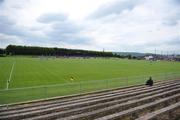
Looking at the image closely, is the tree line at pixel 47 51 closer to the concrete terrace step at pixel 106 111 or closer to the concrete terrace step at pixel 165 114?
the concrete terrace step at pixel 106 111

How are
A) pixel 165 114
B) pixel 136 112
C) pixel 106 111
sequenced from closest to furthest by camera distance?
1. pixel 165 114
2. pixel 136 112
3. pixel 106 111

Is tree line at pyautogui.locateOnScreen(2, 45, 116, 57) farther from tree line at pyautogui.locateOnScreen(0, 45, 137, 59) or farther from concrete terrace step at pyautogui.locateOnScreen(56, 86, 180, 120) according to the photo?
concrete terrace step at pyautogui.locateOnScreen(56, 86, 180, 120)

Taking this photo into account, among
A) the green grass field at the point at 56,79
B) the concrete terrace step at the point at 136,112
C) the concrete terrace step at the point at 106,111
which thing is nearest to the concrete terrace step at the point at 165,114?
the concrete terrace step at the point at 136,112

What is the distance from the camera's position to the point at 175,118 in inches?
375

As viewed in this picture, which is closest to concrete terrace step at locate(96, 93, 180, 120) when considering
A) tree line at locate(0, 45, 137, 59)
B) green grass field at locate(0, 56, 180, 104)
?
green grass field at locate(0, 56, 180, 104)

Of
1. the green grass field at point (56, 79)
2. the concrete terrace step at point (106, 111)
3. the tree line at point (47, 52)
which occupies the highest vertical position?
the tree line at point (47, 52)

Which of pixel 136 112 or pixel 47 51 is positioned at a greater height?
pixel 47 51

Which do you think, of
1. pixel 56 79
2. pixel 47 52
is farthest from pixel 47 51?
Answer: pixel 56 79

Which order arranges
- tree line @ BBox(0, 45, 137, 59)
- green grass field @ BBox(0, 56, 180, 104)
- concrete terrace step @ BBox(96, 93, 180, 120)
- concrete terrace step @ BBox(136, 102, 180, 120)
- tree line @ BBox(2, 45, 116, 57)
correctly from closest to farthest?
concrete terrace step @ BBox(136, 102, 180, 120)
concrete terrace step @ BBox(96, 93, 180, 120)
green grass field @ BBox(0, 56, 180, 104)
tree line @ BBox(0, 45, 137, 59)
tree line @ BBox(2, 45, 116, 57)

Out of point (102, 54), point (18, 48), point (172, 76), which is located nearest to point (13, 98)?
point (172, 76)

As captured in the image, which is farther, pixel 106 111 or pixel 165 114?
pixel 106 111

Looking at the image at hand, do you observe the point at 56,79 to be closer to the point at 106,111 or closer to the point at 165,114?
the point at 106,111

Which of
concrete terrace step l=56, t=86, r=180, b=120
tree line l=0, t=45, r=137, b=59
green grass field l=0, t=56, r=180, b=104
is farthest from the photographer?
tree line l=0, t=45, r=137, b=59

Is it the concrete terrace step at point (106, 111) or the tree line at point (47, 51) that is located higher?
the tree line at point (47, 51)
